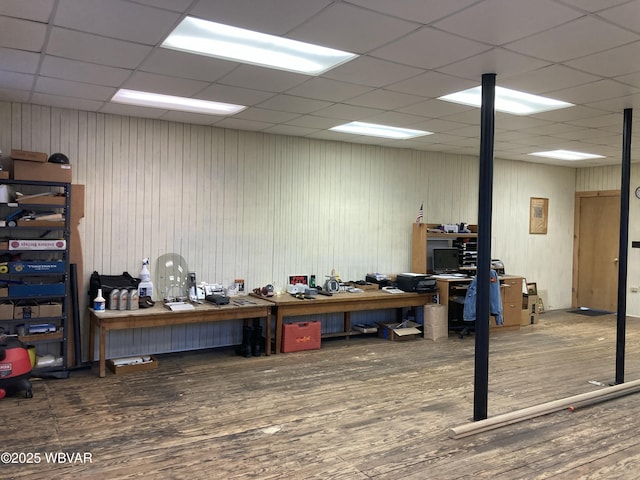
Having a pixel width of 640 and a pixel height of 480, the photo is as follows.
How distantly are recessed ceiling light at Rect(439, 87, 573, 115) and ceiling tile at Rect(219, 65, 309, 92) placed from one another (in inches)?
57.9

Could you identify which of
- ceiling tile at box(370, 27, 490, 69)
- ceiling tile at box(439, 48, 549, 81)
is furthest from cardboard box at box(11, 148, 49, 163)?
ceiling tile at box(439, 48, 549, 81)

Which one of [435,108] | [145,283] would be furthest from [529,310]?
[145,283]

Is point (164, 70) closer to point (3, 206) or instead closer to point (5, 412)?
point (3, 206)

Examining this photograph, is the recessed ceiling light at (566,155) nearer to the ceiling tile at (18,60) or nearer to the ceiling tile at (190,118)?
the ceiling tile at (190,118)

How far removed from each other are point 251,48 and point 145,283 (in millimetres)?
3051

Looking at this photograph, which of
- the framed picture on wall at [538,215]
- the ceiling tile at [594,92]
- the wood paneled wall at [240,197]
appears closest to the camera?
the ceiling tile at [594,92]

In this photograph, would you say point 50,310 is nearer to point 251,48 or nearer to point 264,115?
point 264,115

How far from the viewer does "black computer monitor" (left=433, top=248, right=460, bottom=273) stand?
7.74m

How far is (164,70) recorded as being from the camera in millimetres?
3982

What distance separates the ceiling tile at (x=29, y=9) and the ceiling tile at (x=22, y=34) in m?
0.08

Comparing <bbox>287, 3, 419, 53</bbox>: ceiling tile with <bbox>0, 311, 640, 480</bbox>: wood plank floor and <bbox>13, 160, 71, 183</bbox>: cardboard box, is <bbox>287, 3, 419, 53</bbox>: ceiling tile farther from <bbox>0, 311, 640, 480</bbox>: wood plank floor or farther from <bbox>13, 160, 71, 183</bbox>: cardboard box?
<bbox>13, 160, 71, 183</bbox>: cardboard box

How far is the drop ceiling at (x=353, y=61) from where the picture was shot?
2.86 meters

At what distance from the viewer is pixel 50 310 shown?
4.91m

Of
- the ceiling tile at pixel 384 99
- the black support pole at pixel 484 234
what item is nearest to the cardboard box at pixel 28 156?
the ceiling tile at pixel 384 99
